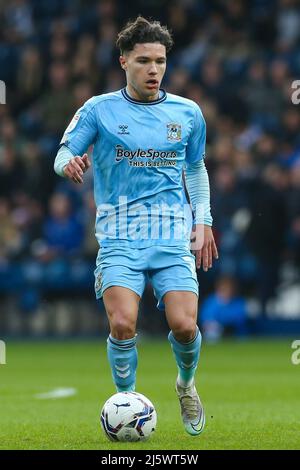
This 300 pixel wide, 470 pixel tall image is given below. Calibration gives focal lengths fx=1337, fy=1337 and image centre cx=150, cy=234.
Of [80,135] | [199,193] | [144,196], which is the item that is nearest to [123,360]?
[144,196]

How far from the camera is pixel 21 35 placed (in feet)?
75.9

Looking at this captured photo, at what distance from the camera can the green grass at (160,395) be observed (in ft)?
25.6

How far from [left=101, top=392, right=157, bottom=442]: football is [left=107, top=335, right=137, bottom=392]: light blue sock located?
0.18m

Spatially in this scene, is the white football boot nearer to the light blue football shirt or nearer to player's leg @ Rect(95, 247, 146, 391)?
player's leg @ Rect(95, 247, 146, 391)

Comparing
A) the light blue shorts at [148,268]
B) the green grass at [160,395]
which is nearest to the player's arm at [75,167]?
the light blue shorts at [148,268]

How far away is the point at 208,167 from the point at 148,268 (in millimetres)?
10374

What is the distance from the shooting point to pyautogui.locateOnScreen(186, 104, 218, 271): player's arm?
8227 millimetres

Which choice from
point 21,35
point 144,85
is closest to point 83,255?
point 21,35

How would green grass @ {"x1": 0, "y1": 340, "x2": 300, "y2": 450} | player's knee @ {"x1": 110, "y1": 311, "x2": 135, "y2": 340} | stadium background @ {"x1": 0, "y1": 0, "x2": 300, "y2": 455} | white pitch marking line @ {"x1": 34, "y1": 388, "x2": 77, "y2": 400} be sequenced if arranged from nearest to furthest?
player's knee @ {"x1": 110, "y1": 311, "x2": 135, "y2": 340}
green grass @ {"x1": 0, "y1": 340, "x2": 300, "y2": 450}
white pitch marking line @ {"x1": 34, "y1": 388, "x2": 77, "y2": 400}
stadium background @ {"x1": 0, "y1": 0, "x2": 300, "y2": 455}

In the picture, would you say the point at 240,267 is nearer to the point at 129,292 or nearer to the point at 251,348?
the point at 251,348

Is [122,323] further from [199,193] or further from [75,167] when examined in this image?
[199,193]

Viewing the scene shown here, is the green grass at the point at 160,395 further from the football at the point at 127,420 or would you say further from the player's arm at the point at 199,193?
the player's arm at the point at 199,193

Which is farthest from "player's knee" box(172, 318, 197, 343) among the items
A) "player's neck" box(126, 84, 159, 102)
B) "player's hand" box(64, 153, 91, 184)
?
"player's neck" box(126, 84, 159, 102)

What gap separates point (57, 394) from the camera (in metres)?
11.7
